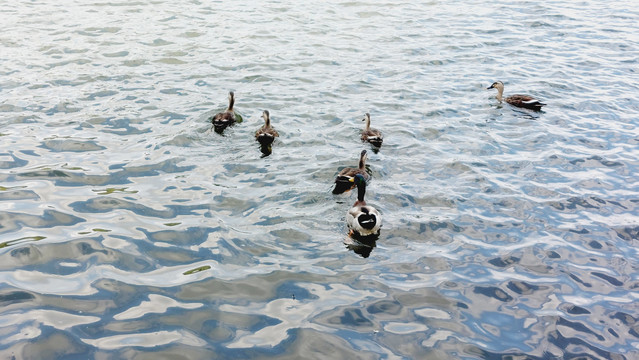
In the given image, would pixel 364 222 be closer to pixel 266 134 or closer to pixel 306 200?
pixel 306 200

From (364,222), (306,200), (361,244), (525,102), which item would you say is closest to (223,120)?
(306,200)

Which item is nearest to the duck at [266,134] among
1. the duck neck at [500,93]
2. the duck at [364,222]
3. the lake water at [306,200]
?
the lake water at [306,200]

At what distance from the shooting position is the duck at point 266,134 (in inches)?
459

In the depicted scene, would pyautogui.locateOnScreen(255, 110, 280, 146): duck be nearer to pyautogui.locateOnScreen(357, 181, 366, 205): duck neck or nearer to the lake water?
the lake water

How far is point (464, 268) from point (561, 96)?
9.25 metres

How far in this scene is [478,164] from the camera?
11180 mm

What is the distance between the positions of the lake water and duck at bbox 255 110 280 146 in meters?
0.18

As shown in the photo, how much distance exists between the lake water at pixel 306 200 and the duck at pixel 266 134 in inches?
7.3

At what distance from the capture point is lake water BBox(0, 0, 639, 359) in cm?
667

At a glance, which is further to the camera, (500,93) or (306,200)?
(500,93)

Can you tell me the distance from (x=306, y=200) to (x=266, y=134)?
2534 mm

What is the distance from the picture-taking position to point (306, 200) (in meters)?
9.73

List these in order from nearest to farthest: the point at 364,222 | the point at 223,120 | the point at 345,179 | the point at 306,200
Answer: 1. the point at 364,222
2. the point at 306,200
3. the point at 345,179
4. the point at 223,120

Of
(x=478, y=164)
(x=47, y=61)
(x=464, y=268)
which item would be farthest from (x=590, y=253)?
(x=47, y=61)
